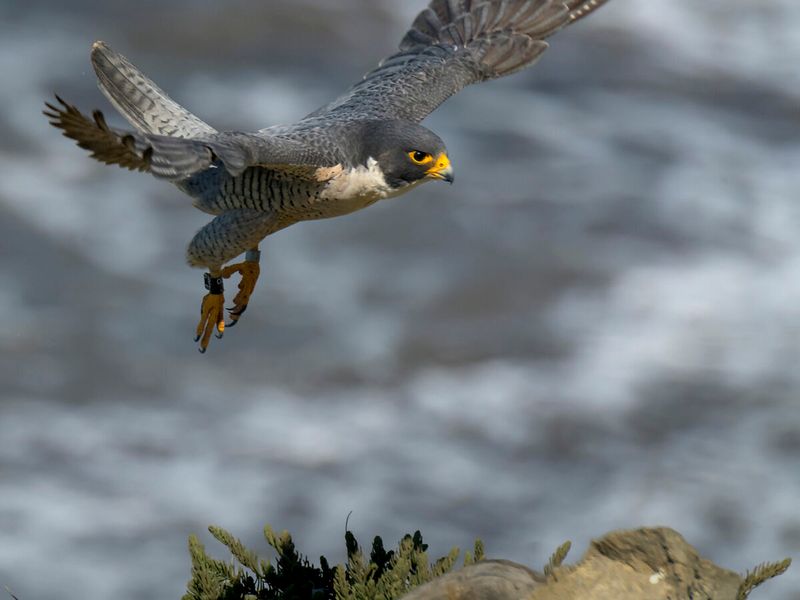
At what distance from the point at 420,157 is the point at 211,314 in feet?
6.18

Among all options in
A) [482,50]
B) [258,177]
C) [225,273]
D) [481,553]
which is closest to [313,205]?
[258,177]

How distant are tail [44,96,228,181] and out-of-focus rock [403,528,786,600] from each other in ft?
8.58

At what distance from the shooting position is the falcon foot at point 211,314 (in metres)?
9.21

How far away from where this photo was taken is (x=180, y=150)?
24.2 ft

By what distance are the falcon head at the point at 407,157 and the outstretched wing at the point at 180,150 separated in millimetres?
324

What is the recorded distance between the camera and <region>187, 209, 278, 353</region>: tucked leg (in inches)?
339

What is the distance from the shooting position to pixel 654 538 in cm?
649

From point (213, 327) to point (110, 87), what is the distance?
68.8 inches

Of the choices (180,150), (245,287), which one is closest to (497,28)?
(245,287)

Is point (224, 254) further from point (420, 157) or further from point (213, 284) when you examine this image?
point (420, 157)

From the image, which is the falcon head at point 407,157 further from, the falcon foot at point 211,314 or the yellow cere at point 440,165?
the falcon foot at point 211,314

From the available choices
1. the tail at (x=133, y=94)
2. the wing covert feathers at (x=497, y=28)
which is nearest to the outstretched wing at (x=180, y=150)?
the tail at (x=133, y=94)

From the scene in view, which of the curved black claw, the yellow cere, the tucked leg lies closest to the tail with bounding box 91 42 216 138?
the tucked leg

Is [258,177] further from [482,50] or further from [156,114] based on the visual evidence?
[482,50]
